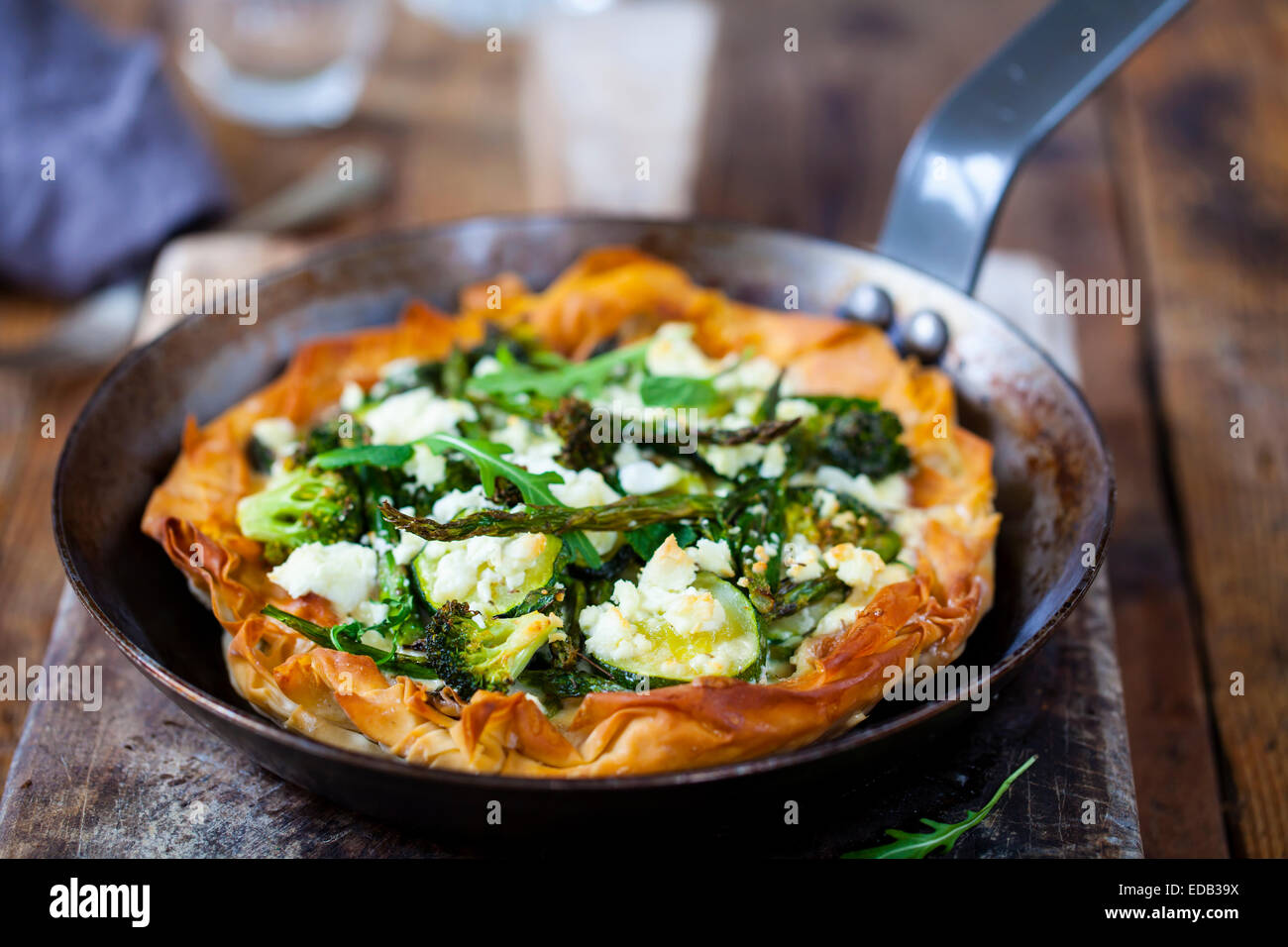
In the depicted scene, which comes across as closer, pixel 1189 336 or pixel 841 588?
pixel 841 588

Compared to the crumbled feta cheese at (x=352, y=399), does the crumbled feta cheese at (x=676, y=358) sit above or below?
above

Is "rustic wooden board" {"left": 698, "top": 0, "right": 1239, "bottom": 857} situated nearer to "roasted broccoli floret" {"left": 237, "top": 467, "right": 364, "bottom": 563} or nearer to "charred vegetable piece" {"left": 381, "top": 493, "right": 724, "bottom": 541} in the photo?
"charred vegetable piece" {"left": 381, "top": 493, "right": 724, "bottom": 541}

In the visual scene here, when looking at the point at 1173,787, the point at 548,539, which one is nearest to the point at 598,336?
the point at 548,539

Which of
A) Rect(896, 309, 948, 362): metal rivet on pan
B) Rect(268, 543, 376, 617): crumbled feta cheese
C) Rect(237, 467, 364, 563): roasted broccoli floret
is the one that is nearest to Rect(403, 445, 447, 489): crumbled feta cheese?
Rect(237, 467, 364, 563): roasted broccoli floret

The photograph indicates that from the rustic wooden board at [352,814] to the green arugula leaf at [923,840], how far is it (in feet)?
0.14

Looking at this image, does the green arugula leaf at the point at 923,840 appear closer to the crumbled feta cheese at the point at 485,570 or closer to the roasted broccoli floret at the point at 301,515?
the crumbled feta cheese at the point at 485,570

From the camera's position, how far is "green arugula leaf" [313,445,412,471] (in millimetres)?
3062

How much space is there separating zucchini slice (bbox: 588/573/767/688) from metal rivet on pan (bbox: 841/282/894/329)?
1.27 meters

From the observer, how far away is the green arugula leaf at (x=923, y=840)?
8.93 ft

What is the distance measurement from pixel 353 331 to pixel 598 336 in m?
0.75

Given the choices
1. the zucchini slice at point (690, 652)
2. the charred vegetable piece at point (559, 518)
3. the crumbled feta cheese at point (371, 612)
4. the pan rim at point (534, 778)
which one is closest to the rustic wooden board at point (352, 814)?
the pan rim at point (534, 778)
